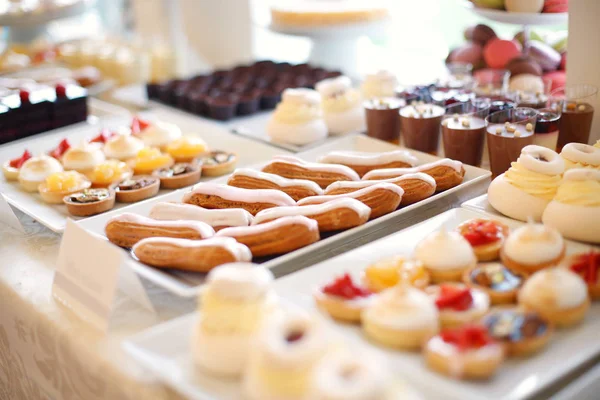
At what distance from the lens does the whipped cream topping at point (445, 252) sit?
1328 mm

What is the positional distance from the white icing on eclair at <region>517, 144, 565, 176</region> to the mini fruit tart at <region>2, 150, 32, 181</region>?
4.90 ft

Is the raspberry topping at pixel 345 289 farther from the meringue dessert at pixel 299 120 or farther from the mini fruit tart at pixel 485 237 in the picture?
the meringue dessert at pixel 299 120

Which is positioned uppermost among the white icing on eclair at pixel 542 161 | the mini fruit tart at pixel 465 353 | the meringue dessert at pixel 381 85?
the meringue dessert at pixel 381 85

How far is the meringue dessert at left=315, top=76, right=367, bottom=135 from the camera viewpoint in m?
2.42

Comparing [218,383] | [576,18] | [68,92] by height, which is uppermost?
[576,18]

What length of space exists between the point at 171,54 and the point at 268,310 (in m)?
2.98

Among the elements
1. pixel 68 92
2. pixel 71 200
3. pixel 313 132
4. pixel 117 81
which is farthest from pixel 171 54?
pixel 71 200

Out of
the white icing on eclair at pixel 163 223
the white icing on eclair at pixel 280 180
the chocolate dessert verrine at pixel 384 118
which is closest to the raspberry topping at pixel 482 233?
the white icing on eclair at pixel 280 180

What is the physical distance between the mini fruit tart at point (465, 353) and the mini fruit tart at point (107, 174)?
1.27 metres

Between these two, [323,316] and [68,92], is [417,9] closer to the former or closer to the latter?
[68,92]

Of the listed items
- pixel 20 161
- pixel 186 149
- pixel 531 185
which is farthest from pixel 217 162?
pixel 531 185

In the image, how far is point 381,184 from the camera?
5.56 feet

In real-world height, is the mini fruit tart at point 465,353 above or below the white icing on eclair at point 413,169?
below

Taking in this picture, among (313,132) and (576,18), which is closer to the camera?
(576,18)
